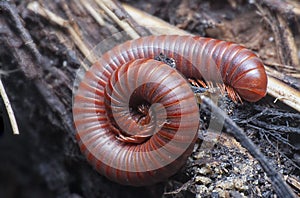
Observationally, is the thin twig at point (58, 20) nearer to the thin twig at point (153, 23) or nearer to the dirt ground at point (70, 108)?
the dirt ground at point (70, 108)

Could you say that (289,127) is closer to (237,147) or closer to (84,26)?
(237,147)

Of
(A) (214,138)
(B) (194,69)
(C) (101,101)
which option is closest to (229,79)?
(B) (194,69)

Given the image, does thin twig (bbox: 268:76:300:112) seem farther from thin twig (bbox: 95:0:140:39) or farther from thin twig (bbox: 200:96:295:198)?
thin twig (bbox: 95:0:140:39)

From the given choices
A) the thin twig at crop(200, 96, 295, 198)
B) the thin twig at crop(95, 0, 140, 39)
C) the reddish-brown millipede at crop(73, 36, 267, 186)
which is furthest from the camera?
the thin twig at crop(95, 0, 140, 39)

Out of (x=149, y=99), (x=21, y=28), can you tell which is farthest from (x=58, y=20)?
(x=149, y=99)

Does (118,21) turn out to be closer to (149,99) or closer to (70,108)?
(70,108)

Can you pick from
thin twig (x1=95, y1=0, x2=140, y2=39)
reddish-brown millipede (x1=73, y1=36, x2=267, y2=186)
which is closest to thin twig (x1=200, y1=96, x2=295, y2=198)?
reddish-brown millipede (x1=73, y1=36, x2=267, y2=186)
